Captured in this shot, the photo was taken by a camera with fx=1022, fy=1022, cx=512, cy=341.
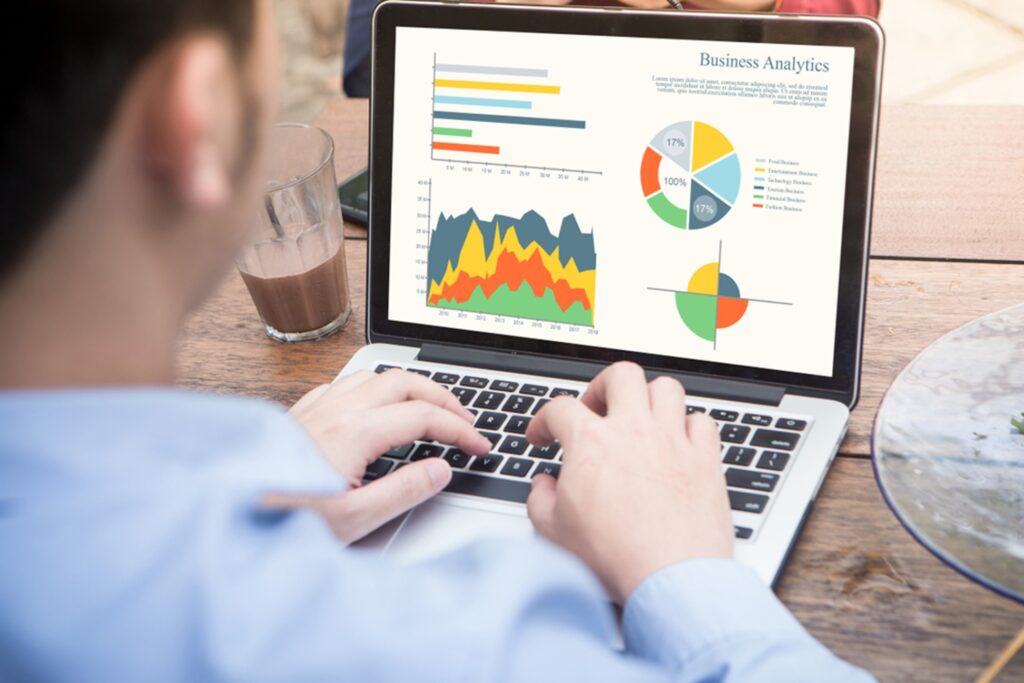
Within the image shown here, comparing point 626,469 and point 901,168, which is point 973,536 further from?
point 901,168

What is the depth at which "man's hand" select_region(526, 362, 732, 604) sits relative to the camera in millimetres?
598

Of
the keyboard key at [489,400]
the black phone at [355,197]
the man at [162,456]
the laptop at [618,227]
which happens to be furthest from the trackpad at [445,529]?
the black phone at [355,197]

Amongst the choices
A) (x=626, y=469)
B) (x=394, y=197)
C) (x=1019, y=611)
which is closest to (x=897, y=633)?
(x=1019, y=611)

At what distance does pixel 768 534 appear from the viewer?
672mm

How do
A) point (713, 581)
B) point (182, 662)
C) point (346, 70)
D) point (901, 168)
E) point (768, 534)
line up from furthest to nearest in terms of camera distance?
point (346, 70)
point (901, 168)
point (768, 534)
point (713, 581)
point (182, 662)

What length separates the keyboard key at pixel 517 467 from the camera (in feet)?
2.48

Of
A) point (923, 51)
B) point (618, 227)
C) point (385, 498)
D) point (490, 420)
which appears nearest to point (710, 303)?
point (618, 227)

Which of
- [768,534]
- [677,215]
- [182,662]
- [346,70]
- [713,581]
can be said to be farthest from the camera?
[346,70]

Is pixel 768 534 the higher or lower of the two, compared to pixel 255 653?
lower

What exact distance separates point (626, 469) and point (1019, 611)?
0.25m

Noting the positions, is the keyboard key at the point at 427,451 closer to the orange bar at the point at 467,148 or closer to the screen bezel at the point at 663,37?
the screen bezel at the point at 663,37

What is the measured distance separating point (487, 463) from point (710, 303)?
217 millimetres

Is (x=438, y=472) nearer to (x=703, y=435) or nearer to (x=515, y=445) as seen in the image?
(x=515, y=445)

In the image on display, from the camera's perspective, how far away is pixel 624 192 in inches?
32.3
